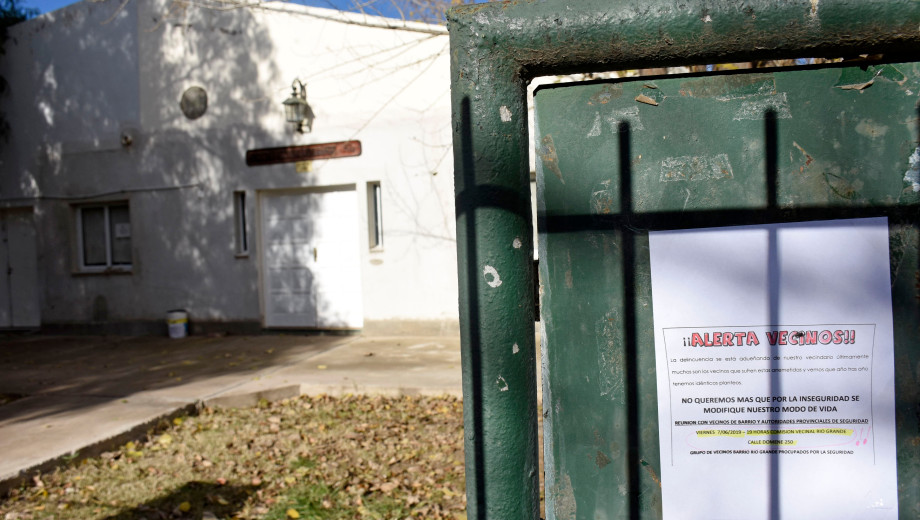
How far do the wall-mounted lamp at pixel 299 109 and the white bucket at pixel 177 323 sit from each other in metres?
3.41

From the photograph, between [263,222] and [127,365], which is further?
[263,222]

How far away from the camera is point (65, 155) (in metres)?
11.3

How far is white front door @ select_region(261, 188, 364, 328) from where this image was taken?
389 inches

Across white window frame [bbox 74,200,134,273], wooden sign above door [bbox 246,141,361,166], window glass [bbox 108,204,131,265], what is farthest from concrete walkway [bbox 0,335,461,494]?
wooden sign above door [bbox 246,141,361,166]

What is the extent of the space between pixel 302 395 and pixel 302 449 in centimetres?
155

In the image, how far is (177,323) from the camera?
10.4 metres

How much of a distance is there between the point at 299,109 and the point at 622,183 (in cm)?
889

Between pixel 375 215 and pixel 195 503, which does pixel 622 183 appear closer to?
pixel 195 503

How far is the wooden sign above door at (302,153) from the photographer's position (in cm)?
961

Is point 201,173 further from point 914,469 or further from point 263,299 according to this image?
point 914,469

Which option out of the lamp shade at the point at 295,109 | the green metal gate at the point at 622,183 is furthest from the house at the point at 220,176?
the green metal gate at the point at 622,183

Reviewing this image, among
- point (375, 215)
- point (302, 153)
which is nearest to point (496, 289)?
point (375, 215)

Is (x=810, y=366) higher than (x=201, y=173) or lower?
lower

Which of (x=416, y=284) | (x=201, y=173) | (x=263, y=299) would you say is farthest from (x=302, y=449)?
(x=201, y=173)
